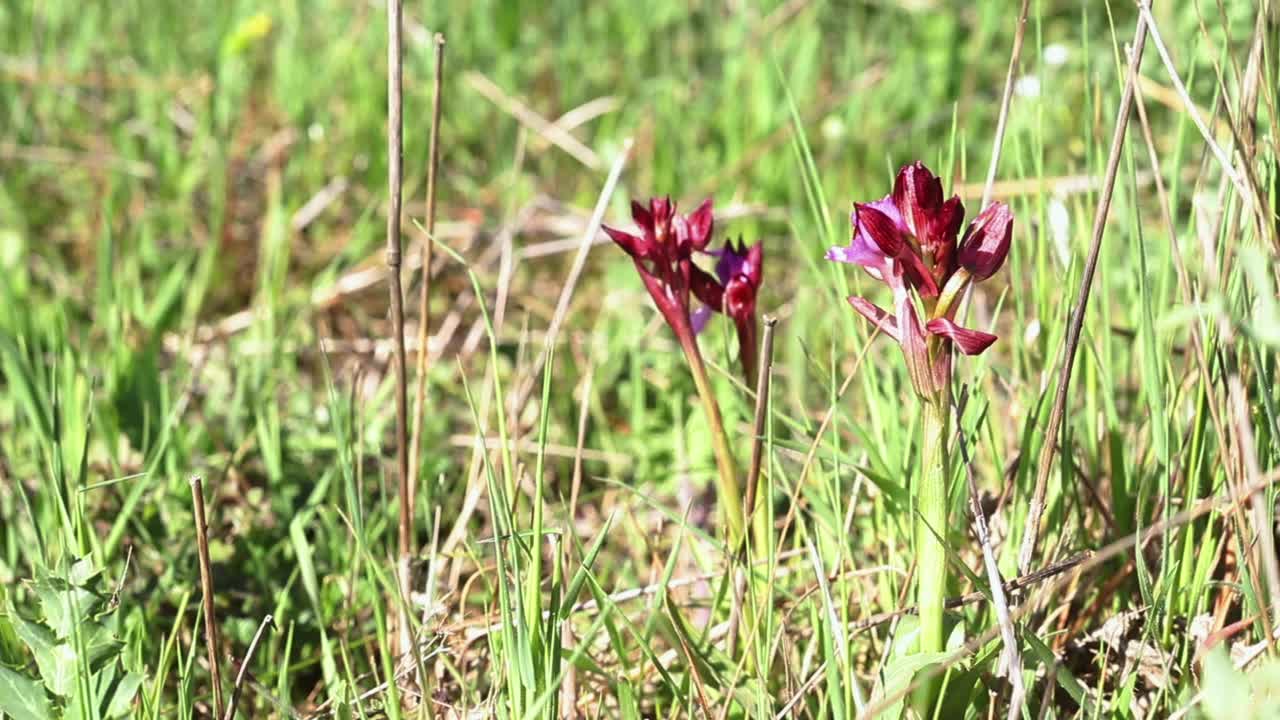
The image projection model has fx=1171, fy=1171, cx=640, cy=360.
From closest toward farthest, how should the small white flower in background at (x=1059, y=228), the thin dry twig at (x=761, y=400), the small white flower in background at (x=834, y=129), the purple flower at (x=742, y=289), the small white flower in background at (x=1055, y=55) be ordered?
1. the thin dry twig at (x=761, y=400)
2. the purple flower at (x=742, y=289)
3. the small white flower in background at (x=1059, y=228)
4. the small white flower in background at (x=1055, y=55)
5. the small white flower in background at (x=834, y=129)

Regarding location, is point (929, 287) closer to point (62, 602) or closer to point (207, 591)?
point (207, 591)

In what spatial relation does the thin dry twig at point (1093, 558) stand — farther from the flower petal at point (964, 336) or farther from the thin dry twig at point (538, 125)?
the thin dry twig at point (538, 125)

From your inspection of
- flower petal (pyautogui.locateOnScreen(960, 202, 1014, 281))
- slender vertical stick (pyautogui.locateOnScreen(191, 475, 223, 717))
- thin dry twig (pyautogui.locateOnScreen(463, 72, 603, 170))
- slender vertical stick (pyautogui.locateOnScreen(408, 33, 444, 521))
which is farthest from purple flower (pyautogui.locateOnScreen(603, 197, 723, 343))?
thin dry twig (pyautogui.locateOnScreen(463, 72, 603, 170))

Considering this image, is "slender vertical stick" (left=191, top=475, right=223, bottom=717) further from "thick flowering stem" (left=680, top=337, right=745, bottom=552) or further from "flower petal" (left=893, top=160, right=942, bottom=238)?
"flower petal" (left=893, top=160, right=942, bottom=238)

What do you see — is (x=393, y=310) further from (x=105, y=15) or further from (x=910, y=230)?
(x=105, y=15)

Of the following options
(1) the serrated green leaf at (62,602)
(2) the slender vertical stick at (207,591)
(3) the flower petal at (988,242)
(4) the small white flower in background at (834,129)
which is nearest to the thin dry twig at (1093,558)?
(3) the flower petal at (988,242)

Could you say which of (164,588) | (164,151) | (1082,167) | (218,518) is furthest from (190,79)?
(1082,167)
